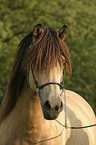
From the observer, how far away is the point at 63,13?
1149 cm

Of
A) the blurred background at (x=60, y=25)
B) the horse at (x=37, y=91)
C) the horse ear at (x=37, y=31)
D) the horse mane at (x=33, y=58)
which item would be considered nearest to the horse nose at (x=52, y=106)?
the horse at (x=37, y=91)

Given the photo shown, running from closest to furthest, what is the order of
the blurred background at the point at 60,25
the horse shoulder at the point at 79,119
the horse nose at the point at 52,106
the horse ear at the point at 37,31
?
the horse nose at the point at 52,106
the horse ear at the point at 37,31
the horse shoulder at the point at 79,119
the blurred background at the point at 60,25

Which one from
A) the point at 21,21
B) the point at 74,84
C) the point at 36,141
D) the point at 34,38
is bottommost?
the point at 36,141

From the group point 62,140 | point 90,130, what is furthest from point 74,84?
point 62,140

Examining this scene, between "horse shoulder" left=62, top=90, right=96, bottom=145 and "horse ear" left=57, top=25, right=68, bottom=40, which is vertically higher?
"horse ear" left=57, top=25, right=68, bottom=40

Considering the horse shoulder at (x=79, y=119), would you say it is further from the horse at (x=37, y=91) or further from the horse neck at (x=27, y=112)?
the horse neck at (x=27, y=112)

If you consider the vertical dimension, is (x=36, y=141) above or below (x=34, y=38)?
below

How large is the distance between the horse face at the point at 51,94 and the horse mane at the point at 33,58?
75mm

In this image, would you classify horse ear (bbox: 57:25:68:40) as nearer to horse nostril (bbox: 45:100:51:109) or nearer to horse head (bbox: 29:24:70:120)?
horse head (bbox: 29:24:70:120)

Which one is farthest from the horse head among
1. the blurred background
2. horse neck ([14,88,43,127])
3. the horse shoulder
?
the blurred background

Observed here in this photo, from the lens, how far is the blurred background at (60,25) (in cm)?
1030

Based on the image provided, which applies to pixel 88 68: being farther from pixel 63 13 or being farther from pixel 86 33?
pixel 63 13

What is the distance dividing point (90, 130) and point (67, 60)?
188 cm

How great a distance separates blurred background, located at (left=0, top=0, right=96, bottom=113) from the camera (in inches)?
405
